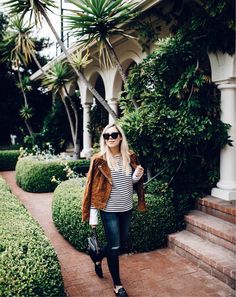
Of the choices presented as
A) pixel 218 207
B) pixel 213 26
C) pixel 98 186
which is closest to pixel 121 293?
pixel 98 186

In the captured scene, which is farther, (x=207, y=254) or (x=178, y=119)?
(x=178, y=119)

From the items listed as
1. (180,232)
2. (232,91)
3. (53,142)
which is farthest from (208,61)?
(53,142)

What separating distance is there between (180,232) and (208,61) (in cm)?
279

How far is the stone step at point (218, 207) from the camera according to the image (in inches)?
173

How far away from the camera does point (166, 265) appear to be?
4109 mm

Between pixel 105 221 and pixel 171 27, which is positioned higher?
pixel 171 27

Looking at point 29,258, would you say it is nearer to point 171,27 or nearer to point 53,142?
point 171,27

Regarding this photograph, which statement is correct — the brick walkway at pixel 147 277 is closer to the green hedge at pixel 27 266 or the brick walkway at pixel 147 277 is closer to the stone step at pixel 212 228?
the stone step at pixel 212 228

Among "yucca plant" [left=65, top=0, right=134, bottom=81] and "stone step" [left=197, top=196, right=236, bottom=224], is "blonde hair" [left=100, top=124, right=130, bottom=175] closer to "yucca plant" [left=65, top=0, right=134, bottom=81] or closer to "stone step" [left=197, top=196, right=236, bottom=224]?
"stone step" [left=197, top=196, right=236, bottom=224]

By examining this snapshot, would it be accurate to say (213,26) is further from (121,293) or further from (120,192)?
(121,293)

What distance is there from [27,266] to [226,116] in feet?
11.8

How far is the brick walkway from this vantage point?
3.47 metres

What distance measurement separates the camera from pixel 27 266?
105 inches

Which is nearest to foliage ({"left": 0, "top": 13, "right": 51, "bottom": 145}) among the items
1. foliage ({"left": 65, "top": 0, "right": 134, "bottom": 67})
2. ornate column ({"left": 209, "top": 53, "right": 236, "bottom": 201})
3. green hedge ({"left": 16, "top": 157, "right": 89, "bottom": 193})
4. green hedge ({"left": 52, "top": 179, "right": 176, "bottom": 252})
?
green hedge ({"left": 16, "top": 157, "right": 89, "bottom": 193})
